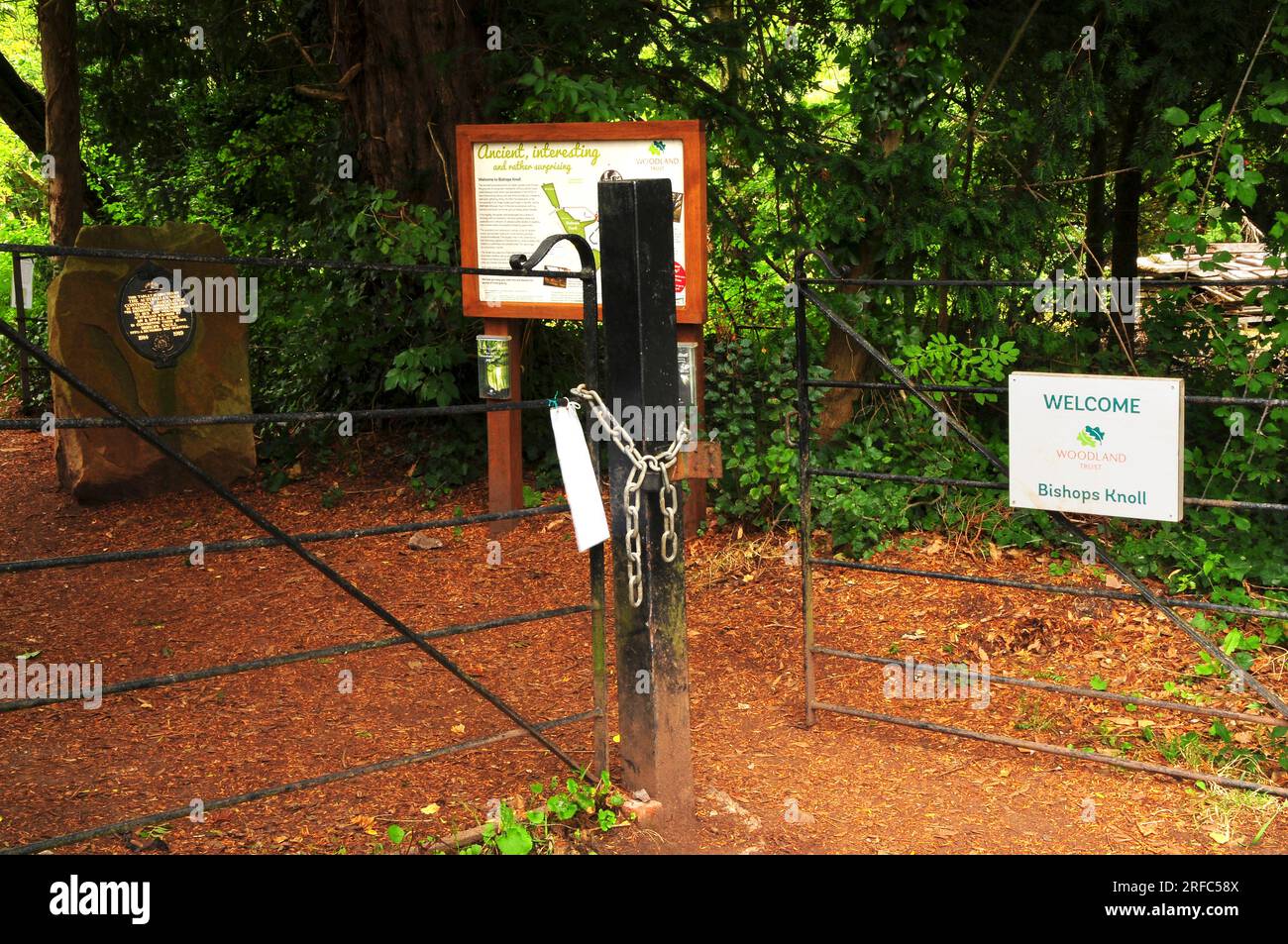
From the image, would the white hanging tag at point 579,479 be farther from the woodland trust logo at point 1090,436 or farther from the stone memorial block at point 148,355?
the stone memorial block at point 148,355

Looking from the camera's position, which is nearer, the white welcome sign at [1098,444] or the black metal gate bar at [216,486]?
the black metal gate bar at [216,486]

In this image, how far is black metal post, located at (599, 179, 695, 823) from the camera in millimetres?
3914

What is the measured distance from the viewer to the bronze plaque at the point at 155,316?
848 cm

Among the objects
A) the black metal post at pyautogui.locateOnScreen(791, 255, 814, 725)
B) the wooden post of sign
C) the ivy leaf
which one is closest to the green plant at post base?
the ivy leaf

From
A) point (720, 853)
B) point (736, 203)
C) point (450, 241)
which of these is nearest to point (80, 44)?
point (450, 241)

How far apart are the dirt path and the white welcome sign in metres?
1.16

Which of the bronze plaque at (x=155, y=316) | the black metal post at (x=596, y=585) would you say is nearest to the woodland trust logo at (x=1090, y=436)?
the black metal post at (x=596, y=585)

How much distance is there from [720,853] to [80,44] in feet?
30.5

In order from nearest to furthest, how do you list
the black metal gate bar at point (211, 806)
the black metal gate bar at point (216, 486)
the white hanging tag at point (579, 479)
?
the black metal gate bar at point (216, 486), the black metal gate bar at point (211, 806), the white hanging tag at point (579, 479)

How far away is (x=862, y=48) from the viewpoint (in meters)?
7.75

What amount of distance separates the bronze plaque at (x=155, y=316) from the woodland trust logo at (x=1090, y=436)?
254 inches

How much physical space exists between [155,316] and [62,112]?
9.55ft

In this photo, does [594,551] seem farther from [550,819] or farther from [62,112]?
[62,112]

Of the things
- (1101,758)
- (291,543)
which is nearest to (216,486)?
(291,543)
